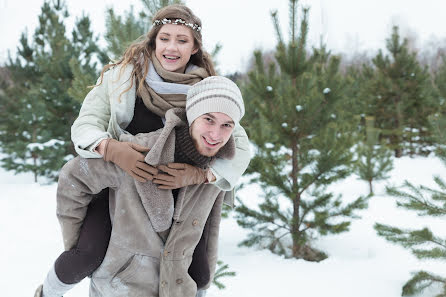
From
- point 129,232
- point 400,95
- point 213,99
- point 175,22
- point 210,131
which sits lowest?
point 129,232

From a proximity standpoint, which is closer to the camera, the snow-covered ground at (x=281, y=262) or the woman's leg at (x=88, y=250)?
the woman's leg at (x=88, y=250)

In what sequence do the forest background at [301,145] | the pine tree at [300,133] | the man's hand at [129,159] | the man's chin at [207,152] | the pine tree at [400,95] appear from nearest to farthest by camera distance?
the man's hand at [129,159] < the man's chin at [207,152] < the forest background at [301,145] < the pine tree at [300,133] < the pine tree at [400,95]

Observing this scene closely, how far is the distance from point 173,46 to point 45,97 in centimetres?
864

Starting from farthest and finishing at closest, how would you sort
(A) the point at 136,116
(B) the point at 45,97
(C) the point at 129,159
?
(B) the point at 45,97, (A) the point at 136,116, (C) the point at 129,159

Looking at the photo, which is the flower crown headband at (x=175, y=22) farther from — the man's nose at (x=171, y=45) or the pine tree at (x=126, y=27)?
the pine tree at (x=126, y=27)

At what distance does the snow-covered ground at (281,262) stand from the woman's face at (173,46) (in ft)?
8.31

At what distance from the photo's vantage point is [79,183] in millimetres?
1374

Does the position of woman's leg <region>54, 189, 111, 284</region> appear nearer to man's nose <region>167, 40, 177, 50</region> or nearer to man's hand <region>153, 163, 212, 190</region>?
man's hand <region>153, 163, 212, 190</region>

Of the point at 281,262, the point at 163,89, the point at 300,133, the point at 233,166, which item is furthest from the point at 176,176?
the point at 281,262

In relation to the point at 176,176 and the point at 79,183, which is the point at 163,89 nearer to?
the point at 176,176

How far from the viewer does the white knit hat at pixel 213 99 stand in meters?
1.33

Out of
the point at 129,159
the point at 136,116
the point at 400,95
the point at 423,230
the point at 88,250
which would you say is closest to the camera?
the point at 129,159

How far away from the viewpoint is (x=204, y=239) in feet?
5.45

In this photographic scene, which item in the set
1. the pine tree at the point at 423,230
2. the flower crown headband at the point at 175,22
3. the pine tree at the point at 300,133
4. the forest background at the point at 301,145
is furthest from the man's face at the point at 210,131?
the pine tree at the point at 300,133
